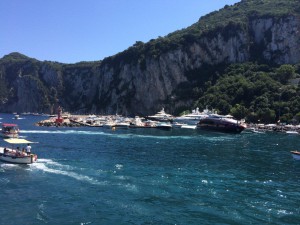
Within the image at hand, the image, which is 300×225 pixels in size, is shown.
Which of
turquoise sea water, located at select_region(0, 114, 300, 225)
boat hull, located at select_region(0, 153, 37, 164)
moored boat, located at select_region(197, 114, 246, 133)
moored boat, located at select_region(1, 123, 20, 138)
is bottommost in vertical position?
turquoise sea water, located at select_region(0, 114, 300, 225)

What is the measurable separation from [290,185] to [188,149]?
3003 centimetres

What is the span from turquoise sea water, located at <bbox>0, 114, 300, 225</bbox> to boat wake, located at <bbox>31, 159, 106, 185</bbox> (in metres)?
0.10

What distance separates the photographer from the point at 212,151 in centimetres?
6353

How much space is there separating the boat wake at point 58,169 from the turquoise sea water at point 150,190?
10 centimetres

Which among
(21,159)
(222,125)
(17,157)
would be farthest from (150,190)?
(222,125)

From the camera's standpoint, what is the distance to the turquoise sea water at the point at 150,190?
2641 centimetres

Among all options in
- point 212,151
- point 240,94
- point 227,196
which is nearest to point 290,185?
point 227,196

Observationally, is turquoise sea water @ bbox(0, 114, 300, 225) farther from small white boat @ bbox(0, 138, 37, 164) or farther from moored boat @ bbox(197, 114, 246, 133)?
moored boat @ bbox(197, 114, 246, 133)

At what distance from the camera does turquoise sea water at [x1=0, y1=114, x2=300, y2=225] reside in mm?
26406

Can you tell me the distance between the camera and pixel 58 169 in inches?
1688

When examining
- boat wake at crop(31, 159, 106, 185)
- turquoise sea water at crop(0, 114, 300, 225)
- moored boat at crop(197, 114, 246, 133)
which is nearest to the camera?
turquoise sea water at crop(0, 114, 300, 225)

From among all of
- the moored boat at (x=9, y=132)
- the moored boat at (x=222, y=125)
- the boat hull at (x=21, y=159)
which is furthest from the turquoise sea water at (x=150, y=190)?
the moored boat at (x=222, y=125)

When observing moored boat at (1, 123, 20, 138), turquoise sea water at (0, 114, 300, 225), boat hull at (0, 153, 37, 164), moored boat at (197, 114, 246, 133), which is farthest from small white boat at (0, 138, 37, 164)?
moored boat at (197, 114, 246, 133)

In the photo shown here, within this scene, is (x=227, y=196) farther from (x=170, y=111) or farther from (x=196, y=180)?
(x=170, y=111)
